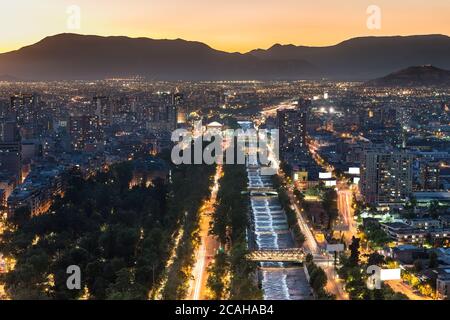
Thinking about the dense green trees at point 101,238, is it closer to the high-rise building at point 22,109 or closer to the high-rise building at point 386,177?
the high-rise building at point 386,177

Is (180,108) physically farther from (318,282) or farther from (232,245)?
(318,282)

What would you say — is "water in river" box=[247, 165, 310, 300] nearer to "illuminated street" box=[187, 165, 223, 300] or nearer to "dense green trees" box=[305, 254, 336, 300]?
"dense green trees" box=[305, 254, 336, 300]

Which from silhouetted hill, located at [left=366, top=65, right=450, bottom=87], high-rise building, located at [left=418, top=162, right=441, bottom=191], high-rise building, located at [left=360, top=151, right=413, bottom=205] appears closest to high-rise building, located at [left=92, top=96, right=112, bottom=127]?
high-rise building, located at [left=418, top=162, right=441, bottom=191]

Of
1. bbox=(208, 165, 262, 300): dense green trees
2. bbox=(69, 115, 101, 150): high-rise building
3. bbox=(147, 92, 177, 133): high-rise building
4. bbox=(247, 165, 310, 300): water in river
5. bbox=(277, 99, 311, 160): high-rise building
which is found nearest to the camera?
bbox=(208, 165, 262, 300): dense green trees

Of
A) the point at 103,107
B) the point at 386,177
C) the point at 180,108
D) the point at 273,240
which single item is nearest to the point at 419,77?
the point at 180,108

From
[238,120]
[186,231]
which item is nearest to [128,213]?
[186,231]

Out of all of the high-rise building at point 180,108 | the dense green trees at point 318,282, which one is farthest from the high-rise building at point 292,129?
the dense green trees at point 318,282
